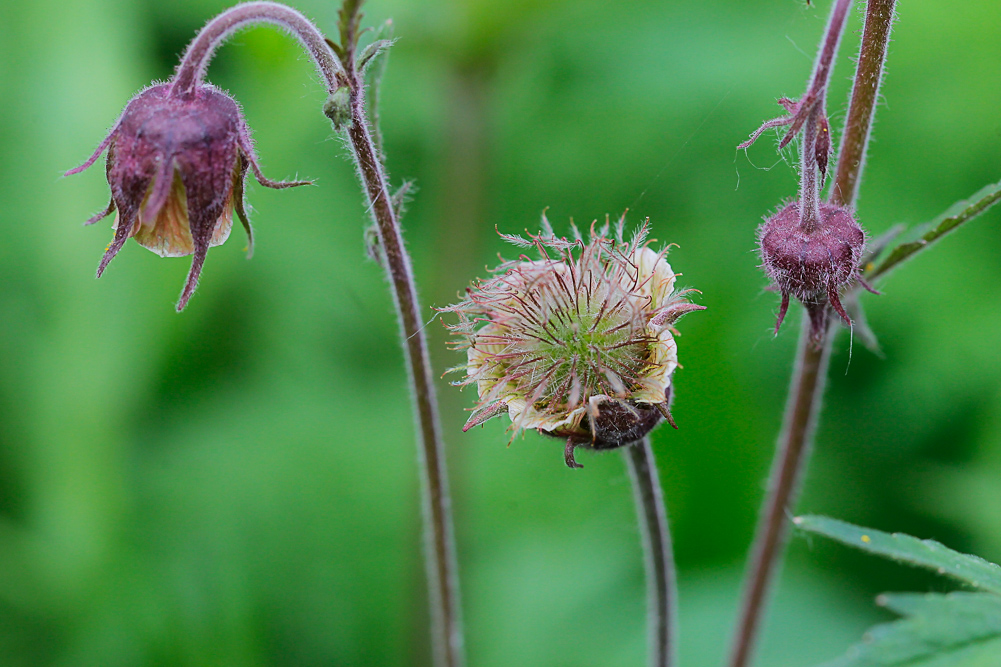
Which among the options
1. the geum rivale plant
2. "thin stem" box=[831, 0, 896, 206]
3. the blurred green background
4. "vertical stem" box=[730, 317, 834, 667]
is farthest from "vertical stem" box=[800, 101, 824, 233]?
the blurred green background

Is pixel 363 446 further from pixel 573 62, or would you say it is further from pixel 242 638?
pixel 573 62

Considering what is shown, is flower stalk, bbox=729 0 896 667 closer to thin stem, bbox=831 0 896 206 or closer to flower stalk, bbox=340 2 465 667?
thin stem, bbox=831 0 896 206

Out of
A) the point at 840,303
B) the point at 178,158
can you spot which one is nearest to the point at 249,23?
the point at 178,158

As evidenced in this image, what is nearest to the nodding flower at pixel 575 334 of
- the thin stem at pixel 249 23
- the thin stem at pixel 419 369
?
the thin stem at pixel 419 369

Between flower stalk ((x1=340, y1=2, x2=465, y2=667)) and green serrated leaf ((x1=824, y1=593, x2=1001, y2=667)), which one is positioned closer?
green serrated leaf ((x1=824, y1=593, x2=1001, y2=667))

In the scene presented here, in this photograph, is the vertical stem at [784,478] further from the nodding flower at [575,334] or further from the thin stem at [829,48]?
the thin stem at [829,48]

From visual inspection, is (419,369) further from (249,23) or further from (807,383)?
(807,383)
